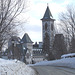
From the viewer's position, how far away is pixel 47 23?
5969 inches

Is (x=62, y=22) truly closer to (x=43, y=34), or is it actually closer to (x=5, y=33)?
(x=5, y=33)

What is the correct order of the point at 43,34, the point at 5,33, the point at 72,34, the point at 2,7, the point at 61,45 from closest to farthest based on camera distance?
1. the point at 2,7
2. the point at 5,33
3. the point at 72,34
4. the point at 61,45
5. the point at 43,34

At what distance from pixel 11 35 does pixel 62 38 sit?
4576cm

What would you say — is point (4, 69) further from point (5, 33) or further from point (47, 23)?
point (47, 23)

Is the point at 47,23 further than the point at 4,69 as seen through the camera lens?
Yes

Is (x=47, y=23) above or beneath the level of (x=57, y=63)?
above

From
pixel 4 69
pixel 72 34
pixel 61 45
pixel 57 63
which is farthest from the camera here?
pixel 61 45

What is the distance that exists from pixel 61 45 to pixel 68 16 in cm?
1124

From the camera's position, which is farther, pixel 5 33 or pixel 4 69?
pixel 5 33

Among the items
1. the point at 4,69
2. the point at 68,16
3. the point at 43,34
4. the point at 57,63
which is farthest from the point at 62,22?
the point at 43,34

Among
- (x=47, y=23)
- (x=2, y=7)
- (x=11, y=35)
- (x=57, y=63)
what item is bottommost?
(x=57, y=63)

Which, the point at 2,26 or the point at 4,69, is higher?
the point at 2,26

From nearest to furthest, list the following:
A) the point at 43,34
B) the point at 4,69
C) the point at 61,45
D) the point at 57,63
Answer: the point at 4,69
the point at 57,63
the point at 61,45
the point at 43,34

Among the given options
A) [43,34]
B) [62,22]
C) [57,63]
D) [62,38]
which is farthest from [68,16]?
[43,34]
